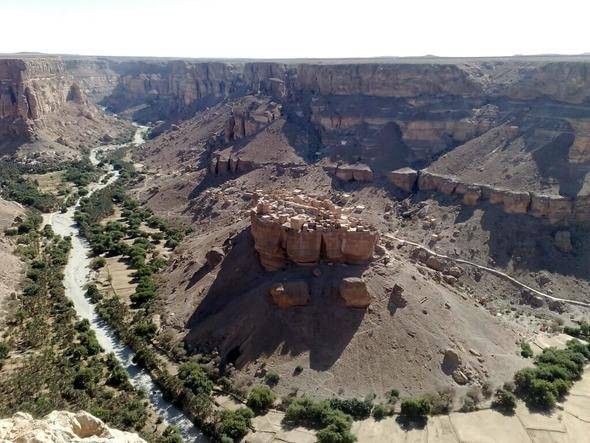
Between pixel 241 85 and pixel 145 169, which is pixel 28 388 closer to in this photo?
pixel 145 169

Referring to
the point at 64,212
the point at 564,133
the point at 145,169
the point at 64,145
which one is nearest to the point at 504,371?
the point at 564,133

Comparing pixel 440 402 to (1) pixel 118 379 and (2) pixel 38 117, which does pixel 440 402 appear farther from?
(2) pixel 38 117

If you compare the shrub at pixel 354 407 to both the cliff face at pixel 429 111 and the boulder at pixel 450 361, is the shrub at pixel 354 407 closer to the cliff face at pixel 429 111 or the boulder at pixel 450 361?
the boulder at pixel 450 361

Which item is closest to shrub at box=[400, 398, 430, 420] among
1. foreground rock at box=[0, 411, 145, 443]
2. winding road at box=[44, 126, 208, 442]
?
winding road at box=[44, 126, 208, 442]

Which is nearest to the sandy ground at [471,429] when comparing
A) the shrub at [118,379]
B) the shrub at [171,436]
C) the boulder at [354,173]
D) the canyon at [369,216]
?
the canyon at [369,216]

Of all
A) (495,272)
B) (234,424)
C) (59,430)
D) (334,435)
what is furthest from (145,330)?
(495,272)

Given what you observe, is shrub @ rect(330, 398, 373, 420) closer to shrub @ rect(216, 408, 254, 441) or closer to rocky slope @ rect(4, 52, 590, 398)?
rocky slope @ rect(4, 52, 590, 398)
